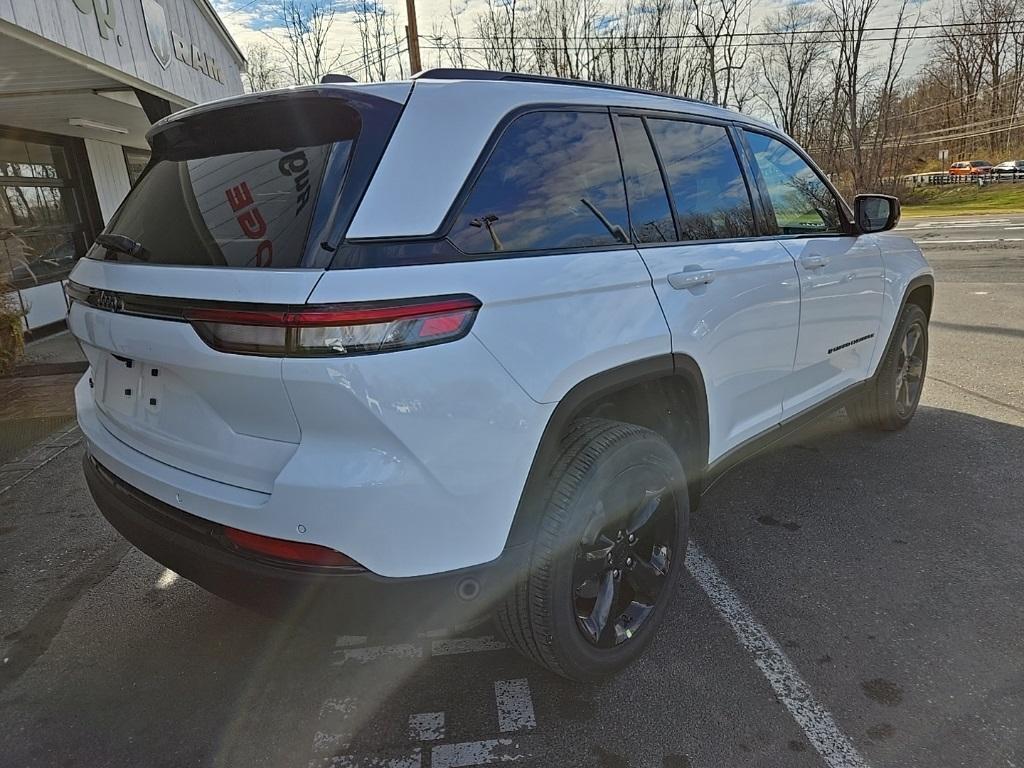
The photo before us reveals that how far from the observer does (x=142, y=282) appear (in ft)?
6.21

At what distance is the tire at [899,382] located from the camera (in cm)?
416

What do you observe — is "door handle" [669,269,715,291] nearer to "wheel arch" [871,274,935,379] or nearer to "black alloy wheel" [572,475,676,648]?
"black alloy wheel" [572,475,676,648]

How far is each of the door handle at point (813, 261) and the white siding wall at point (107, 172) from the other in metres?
10.9

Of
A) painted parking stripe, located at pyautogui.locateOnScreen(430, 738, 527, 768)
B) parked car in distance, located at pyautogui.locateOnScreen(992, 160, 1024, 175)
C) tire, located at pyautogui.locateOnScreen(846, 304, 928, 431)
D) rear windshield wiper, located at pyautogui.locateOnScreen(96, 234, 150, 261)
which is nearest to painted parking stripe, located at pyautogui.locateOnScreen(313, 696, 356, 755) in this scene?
painted parking stripe, located at pyautogui.locateOnScreen(430, 738, 527, 768)

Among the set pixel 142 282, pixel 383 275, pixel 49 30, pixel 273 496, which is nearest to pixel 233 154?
pixel 142 282

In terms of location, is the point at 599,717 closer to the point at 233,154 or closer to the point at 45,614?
the point at 233,154

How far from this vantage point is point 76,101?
26.3ft

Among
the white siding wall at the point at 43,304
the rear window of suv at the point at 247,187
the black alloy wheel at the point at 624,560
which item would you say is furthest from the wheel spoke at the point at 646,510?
the white siding wall at the point at 43,304

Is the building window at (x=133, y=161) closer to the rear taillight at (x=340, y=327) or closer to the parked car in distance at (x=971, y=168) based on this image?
the rear taillight at (x=340, y=327)

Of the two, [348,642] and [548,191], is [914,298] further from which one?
[348,642]

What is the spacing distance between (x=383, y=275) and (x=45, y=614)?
243 cm

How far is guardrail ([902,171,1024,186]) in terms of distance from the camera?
40.1 m

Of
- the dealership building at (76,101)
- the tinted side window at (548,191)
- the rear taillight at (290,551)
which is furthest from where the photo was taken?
the dealership building at (76,101)

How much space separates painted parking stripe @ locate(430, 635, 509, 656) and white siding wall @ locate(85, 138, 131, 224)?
34.8 ft
